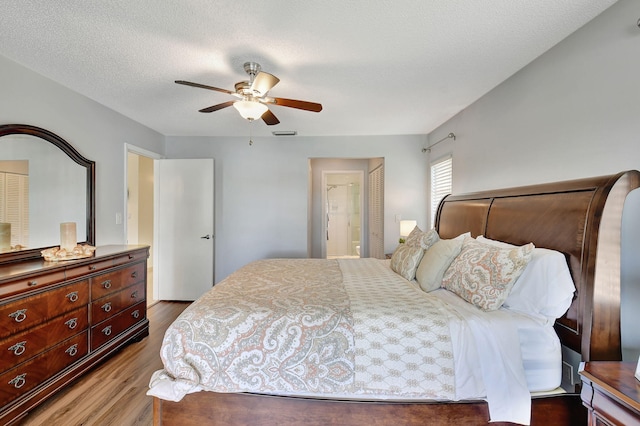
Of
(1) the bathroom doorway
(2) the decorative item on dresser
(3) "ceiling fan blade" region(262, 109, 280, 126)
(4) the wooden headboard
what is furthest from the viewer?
(1) the bathroom doorway

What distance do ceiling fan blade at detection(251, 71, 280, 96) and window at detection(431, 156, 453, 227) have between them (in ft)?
7.78

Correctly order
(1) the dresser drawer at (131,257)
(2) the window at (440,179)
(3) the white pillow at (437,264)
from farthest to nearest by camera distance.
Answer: (2) the window at (440,179)
(1) the dresser drawer at (131,257)
(3) the white pillow at (437,264)

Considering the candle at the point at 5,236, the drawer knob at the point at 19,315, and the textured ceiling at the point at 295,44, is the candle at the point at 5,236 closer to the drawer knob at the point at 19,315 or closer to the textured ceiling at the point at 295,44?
the drawer knob at the point at 19,315

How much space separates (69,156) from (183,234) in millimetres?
1753

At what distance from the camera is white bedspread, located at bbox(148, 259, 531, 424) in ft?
4.36

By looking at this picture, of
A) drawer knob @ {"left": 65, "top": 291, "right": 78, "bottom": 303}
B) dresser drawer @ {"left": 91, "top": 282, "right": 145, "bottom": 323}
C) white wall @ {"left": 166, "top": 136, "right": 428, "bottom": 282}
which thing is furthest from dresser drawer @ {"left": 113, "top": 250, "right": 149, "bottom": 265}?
white wall @ {"left": 166, "top": 136, "right": 428, "bottom": 282}

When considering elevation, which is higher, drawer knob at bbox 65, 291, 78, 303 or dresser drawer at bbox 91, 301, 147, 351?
drawer knob at bbox 65, 291, 78, 303

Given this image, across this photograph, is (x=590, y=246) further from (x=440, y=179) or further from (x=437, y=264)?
(x=440, y=179)

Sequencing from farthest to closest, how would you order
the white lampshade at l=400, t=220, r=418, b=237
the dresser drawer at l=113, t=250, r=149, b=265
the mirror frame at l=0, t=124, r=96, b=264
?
the white lampshade at l=400, t=220, r=418, b=237
the dresser drawer at l=113, t=250, r=149, b=265
the mirror frame at l=0, t=124, r=96, b=264

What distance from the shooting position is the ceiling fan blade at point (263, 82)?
1824 millimetres

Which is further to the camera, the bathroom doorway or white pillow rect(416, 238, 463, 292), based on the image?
the bathroom doorway

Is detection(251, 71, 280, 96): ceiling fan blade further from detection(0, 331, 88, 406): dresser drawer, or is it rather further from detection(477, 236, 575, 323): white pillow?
detection(0, 331, 88, 406): dresser drawer

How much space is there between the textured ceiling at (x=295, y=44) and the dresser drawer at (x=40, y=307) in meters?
1.72

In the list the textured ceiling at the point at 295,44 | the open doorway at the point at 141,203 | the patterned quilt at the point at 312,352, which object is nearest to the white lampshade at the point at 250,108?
the textured ceiling at the point at 295,44
